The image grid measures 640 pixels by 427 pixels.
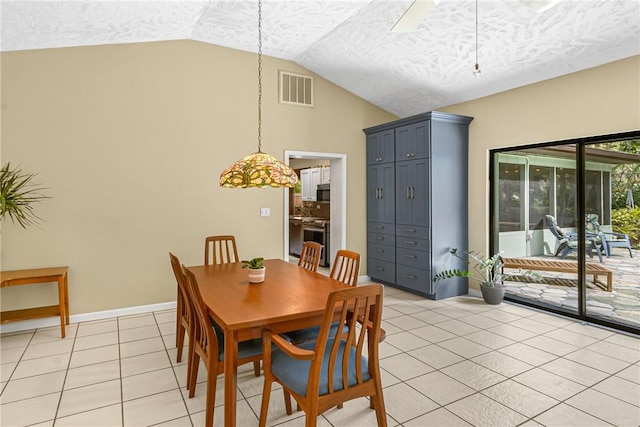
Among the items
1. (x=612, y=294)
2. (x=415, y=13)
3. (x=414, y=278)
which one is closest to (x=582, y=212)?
(x=612, y=294)

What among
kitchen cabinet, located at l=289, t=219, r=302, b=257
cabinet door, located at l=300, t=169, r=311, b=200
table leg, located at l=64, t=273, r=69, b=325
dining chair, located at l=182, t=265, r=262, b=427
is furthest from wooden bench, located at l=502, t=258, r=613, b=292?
table leg, located at l=64, t=273, r=69, b=325

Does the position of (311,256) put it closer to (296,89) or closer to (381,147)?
(381,147)

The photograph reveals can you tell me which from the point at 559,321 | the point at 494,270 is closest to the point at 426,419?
the point at 559,321

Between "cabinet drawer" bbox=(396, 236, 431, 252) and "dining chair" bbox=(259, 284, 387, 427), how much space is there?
296 centimetres

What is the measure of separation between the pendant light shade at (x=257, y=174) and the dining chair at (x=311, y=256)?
906 mm

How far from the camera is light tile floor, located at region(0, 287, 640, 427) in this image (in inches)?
92.1

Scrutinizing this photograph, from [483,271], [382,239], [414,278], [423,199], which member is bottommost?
[414,278]

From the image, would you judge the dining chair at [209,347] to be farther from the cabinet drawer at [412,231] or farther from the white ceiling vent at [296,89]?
the white ceiling vent at [296,89]

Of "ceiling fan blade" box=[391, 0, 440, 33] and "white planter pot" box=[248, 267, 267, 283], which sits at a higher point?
"ceiling fan blade" box=[391, 0, 440, 33]

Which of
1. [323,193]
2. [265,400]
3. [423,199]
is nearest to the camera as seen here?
[265,400]

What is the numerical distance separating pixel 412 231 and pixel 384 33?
2.48 metres

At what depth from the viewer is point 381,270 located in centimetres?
564

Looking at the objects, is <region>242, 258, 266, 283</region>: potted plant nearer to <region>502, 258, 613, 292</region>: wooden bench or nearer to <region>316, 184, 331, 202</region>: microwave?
<region>502, 258, 613, 292</region>: wooden bench

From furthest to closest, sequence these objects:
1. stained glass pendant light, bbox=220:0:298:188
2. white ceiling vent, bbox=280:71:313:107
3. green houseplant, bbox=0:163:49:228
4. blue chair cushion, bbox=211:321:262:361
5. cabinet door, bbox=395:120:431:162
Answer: white ceiling vent, bbox=280:71:313:107, cabinet door, bbox=395:120:431:162, green houseplant, bbox=0:163:49:228, stained glass pendant light, bbox=220:0:298:188, blue chair cushion, bbox=211:321:262:361
